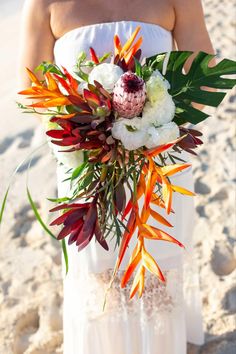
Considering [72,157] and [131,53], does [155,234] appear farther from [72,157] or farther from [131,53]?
[131,53]

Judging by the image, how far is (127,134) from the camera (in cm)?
152

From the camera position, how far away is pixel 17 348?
2.78m

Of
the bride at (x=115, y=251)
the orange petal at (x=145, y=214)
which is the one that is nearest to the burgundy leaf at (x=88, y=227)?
the orange petal at (x=145, y=214)

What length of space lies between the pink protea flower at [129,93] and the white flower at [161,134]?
0.08m

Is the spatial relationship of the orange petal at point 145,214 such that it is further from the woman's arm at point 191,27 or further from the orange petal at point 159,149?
the woman's arm at point 191,27

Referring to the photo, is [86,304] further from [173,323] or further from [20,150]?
[20,150]

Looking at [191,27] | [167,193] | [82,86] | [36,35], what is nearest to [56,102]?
[82,86]

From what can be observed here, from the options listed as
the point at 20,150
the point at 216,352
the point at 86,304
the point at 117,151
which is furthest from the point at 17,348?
the point at 20,150

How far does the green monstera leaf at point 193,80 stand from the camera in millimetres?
1644

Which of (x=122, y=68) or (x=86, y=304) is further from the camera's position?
(x=86, y=304)

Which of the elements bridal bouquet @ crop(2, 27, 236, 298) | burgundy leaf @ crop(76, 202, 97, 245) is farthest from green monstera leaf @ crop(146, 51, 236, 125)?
burgundy leaf @ crop(76, 202, 97, 245)

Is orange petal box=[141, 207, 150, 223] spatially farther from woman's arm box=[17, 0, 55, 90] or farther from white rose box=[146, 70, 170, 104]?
woman's arm box=[17, 0, 55, 90]

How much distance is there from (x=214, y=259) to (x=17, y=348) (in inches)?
41.9

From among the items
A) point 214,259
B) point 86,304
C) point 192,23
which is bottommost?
point 86,304
